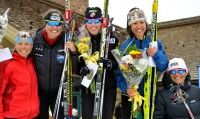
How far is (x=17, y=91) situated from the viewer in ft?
17.6

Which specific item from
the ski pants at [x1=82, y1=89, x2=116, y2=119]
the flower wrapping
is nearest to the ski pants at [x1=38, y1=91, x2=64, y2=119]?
the ski pants at [x1=82, y1=89, x2=116, y2=119]

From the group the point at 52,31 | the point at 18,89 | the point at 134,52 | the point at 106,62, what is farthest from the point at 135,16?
the point at 18,89

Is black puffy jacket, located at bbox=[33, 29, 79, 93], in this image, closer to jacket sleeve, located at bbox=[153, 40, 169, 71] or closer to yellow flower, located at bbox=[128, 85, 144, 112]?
yellow flower, located at bbox=[128, 85, 144, 112]

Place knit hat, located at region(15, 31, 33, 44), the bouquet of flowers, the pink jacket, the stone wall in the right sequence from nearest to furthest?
the pink jacket
the bouquet of flowers
knit hat, located at region(15, 31, 33, 44)
the stone wall

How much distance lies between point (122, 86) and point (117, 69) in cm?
24

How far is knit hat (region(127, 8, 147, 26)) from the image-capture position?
564 centimetres

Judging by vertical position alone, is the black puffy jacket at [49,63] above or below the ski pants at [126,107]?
above

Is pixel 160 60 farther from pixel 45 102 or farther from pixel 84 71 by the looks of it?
pixel 45 102

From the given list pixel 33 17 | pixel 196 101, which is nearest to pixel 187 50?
pixel 33 17

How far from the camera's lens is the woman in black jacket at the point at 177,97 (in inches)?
219

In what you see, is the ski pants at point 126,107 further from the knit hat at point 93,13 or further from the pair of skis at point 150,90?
the knit hat at point 93,13

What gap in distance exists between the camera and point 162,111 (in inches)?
222

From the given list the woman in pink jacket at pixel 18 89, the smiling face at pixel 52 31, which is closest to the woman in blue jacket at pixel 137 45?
the smiling face at pixel 52 31

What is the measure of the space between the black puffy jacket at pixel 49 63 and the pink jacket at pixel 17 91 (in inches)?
6.6
